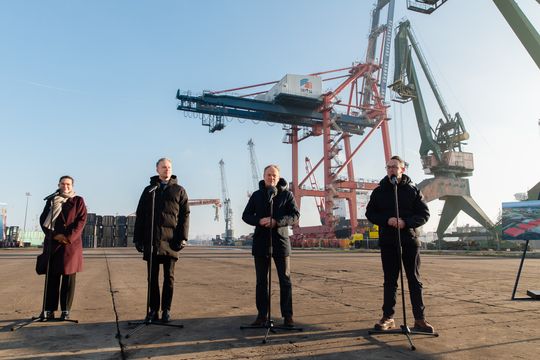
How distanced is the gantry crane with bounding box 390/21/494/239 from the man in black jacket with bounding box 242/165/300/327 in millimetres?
41737

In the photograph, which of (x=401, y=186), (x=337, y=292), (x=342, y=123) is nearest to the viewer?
(x=401, y=186)

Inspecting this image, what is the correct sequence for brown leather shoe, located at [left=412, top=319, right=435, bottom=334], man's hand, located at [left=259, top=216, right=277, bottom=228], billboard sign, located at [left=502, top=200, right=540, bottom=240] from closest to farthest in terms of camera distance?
1. brown leather shoe, located at [left=412, top=319, right=435, bottom=334]
2. man's hand, located at [left=259, top=216, right=277, bottom=228]
3. billboard sign, located at [left=502, top=200, right=540, bottom=240]

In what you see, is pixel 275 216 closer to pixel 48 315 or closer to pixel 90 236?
pixel 48 315

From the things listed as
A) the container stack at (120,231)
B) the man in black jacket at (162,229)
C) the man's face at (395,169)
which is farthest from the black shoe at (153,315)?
the container stack at (120,231)

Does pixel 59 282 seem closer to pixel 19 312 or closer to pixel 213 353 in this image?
pixel 19 312

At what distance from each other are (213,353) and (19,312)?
11.0 ft

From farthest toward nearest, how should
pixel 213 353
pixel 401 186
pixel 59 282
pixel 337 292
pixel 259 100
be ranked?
pixel 259 100, pixel 337 292, pixel 59 282, pixel 401 186, pixel 213 353

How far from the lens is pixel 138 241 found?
4516 millimetres

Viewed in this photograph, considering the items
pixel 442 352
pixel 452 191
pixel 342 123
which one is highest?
pixel 342 123

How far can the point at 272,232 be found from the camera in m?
4.27

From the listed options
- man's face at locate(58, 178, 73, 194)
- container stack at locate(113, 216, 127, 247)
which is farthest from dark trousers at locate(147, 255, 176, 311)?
container stack at locate(113, 216, 127, 247)

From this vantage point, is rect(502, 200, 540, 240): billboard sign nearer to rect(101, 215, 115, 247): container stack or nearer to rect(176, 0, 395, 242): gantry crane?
rect(176, 0, 395, 242): gantry crane

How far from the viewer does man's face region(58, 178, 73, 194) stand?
190 inches

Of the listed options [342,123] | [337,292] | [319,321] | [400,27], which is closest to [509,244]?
[342,123]
